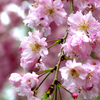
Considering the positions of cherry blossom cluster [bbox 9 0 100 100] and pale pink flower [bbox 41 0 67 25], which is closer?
cherry blossom cluster [bbox 9 0 100 100]

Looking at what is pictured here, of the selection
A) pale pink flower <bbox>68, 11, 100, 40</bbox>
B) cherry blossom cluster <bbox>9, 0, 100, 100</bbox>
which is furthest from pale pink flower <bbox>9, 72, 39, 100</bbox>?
pale pink flower <bbox>68, 11, 100, 40</bbox>

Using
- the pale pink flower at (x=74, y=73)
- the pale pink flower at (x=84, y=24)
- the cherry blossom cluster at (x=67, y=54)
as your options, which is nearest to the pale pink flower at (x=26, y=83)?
the cherry blossom cluster at (x=67, y=54)

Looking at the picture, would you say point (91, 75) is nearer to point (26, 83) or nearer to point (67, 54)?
point (67, 54)

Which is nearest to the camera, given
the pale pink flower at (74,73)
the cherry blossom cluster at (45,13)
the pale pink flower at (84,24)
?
the pale pink flower at (74,73)

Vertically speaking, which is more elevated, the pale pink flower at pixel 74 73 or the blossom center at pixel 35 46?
the blossom center at pixel 35 46

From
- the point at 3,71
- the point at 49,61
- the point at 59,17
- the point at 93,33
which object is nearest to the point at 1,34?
the point at 3,71

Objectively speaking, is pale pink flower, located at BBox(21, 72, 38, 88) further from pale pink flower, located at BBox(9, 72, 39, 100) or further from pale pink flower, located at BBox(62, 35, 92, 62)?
pale pink flower, located at BBox(62, 35, 92, 62)

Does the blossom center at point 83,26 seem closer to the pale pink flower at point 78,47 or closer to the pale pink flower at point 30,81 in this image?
the pale pink flower at point 78,47
